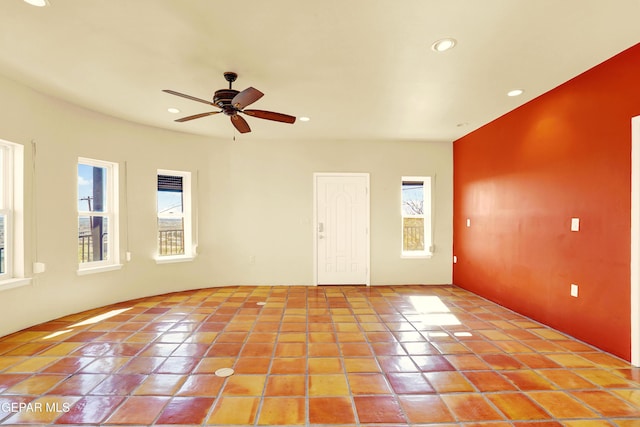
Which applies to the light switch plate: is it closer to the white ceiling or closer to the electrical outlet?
the electrical outlet

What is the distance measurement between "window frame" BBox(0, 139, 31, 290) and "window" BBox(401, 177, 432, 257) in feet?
17.0

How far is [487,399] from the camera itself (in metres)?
1.99

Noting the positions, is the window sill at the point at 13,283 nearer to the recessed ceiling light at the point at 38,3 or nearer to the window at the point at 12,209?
the window at the point at 12,209

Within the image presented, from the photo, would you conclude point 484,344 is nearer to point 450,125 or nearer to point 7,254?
point 450,125

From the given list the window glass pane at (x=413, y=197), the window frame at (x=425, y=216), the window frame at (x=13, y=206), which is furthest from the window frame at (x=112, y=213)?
the window glass pane at (x=413, y=197)

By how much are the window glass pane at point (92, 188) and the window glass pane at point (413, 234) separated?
475 cm

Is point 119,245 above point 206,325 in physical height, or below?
above

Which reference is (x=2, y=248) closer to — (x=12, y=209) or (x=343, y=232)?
(x=12, y=209)

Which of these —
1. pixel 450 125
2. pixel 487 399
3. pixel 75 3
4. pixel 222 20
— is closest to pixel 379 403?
pixel 487 399

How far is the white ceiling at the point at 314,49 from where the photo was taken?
6.44 ft

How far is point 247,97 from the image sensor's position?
243cm

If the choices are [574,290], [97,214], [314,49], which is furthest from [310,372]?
[97,214]

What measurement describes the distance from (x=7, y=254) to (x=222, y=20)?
3.29m

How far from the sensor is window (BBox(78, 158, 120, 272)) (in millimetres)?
3932
